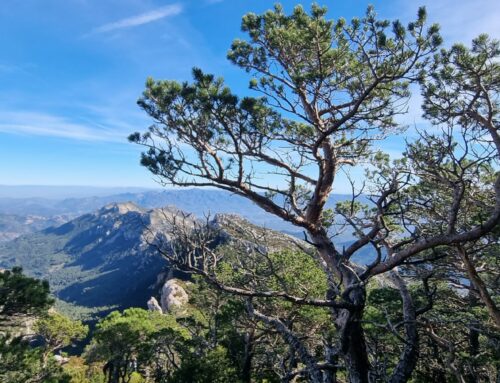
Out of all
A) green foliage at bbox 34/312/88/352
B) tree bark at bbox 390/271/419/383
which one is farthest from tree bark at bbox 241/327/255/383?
green foliage at bbox 34/312/88/352

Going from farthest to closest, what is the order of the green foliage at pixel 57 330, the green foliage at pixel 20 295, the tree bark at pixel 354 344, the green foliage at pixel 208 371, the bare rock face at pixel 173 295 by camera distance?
the bare rock face at pixel 173 295 → the green foliage at pixel 57 330 → the green foliage at pixel 208 371 → the green foliage at pixel 20 295 → the tree bark at pixel 354 344

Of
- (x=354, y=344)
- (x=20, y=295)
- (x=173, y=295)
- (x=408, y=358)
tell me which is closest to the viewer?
(x=354, y=344)

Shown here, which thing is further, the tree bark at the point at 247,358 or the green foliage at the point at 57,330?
the green foliage at the point at 57,330

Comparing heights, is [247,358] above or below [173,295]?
above

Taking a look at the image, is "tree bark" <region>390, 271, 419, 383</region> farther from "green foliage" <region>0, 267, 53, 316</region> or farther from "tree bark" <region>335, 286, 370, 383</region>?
"green foliage" <region>0, 267, 53, 316</region>

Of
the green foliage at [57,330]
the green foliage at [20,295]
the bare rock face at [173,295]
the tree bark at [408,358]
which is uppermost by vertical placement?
the tree bark at [408,358]

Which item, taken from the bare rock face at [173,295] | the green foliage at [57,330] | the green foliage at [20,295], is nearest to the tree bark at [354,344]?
the green foliage at [20,295]

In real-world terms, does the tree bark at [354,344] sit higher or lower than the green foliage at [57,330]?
higher

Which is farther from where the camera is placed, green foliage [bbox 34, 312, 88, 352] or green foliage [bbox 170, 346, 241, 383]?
green foliage [bbox 34, 312, 88, 352]

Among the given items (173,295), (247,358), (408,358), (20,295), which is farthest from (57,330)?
(173,295)

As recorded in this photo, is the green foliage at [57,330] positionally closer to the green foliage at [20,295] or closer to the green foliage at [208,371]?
the green foliage at [208,371]

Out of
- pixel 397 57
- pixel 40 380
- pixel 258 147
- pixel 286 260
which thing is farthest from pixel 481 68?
pixel 40 380

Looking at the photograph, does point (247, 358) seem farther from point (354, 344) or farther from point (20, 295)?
point (354, 344)

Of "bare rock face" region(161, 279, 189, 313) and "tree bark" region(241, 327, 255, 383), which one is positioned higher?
"tree bark" region(241, 327, 255, 383)
